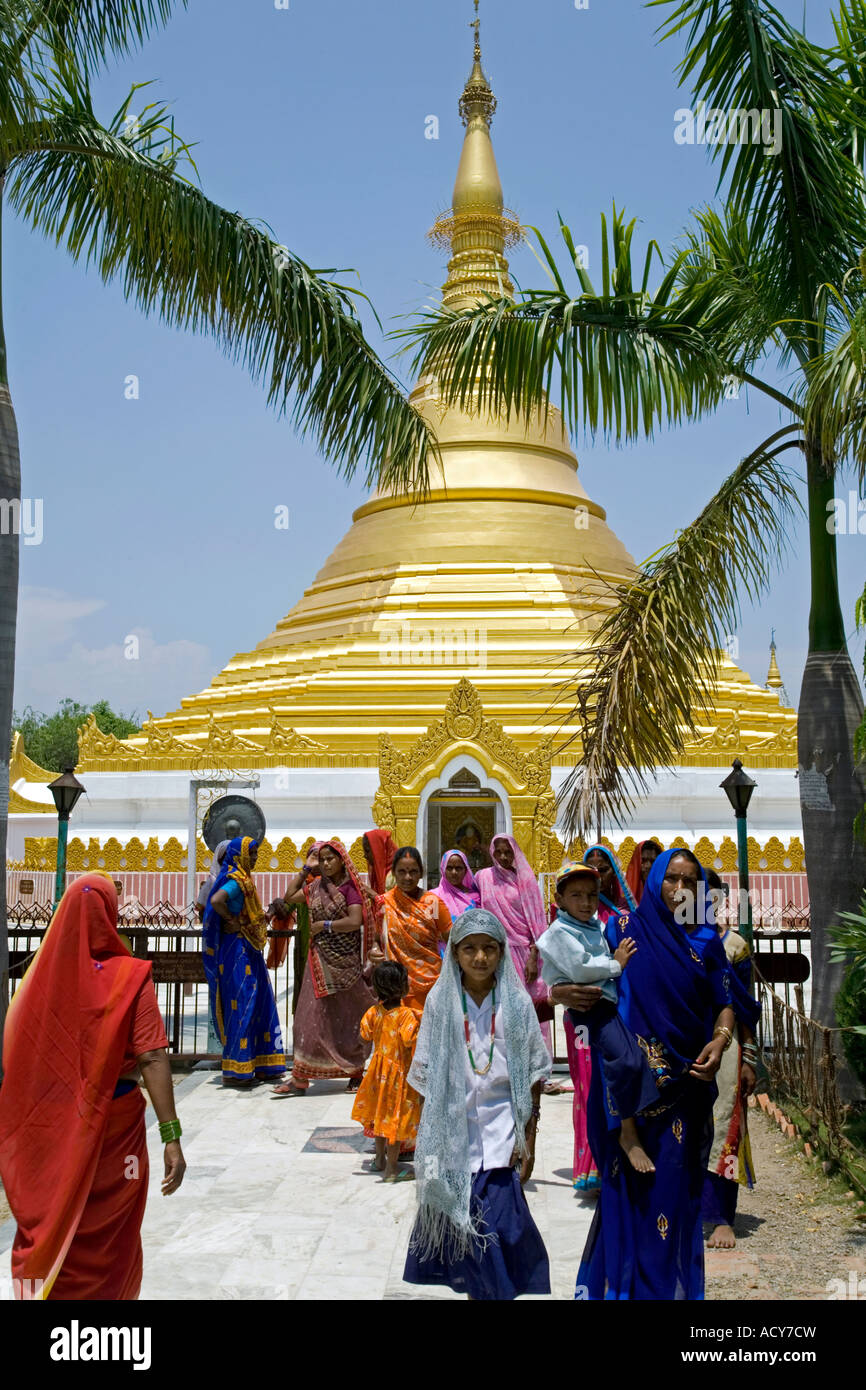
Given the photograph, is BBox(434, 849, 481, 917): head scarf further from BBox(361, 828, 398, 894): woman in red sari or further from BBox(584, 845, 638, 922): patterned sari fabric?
BBox(361, 828, 398, 894): woman in red sari

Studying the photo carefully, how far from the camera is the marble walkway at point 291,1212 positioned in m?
5.10

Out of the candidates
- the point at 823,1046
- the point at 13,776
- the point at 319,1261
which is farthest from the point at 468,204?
the point at 319,1261

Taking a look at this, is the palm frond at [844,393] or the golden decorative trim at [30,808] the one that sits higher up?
the palm frond at [844,393]

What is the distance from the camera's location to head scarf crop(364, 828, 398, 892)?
32.0 ft

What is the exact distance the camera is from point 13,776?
2202 cm

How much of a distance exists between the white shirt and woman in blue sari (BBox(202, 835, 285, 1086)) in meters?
4.77

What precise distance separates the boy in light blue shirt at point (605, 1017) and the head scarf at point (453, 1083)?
198mm

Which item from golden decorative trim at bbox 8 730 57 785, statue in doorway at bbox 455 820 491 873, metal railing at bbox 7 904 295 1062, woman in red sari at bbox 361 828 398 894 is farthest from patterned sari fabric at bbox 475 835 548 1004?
golden decorative trim at bbox 8 730 57 785

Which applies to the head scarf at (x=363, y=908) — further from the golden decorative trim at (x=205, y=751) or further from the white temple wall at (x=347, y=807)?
the golden decorative trim at (x=205, y=751)

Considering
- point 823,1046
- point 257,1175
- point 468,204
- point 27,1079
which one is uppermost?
point 468,204

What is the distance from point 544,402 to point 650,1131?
5.14m

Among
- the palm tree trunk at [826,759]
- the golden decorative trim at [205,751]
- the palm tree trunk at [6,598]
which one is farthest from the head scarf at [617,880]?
the golden decorative trim at [205,751]

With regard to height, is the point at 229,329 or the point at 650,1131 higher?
the point at 229,329
